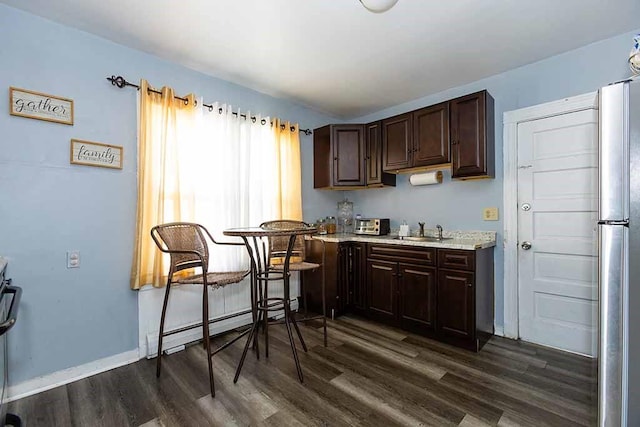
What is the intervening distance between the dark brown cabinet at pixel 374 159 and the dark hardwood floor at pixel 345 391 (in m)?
1.84

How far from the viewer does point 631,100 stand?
1070mm

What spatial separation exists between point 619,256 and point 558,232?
173cm

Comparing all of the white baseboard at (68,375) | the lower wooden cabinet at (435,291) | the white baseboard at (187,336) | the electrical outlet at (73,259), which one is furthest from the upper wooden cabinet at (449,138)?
the white baseboard at (68,375)

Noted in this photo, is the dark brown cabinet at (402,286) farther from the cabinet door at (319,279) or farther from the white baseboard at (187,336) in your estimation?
the white baseboard at (187,336)

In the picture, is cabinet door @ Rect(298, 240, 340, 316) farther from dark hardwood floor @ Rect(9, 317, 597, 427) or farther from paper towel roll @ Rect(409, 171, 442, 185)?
paper towel roll @ Rect(409, 171, 442, 185)

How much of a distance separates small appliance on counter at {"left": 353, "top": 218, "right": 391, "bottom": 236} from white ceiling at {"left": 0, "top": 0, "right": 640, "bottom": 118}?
1570 millimetres

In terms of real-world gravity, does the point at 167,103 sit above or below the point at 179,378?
above

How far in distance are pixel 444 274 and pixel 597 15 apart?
2.15 m

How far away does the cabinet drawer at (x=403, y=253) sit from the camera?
2.74 metres

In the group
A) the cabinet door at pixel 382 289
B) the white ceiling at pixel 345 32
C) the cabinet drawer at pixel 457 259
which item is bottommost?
the cabinet door at pixel 382 289

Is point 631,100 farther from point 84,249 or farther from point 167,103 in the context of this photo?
point 84,249

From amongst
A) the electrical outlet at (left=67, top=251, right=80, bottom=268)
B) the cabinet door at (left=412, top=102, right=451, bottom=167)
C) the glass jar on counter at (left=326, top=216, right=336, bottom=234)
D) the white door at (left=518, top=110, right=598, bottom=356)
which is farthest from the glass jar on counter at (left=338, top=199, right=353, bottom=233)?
the electrical outlet at (left=67, top=251, right=80, bottom=268)

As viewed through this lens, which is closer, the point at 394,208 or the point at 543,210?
the point at 543,210

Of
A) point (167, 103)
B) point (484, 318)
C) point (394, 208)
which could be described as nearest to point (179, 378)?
point (167, 103)
